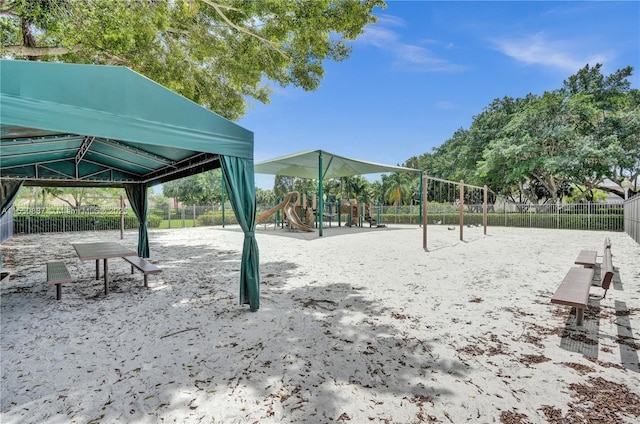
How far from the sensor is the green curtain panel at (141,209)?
7805 mm

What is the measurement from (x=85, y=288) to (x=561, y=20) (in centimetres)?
1502

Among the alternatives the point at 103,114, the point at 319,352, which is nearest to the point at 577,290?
the point at 319,352

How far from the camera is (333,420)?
1.94 meters

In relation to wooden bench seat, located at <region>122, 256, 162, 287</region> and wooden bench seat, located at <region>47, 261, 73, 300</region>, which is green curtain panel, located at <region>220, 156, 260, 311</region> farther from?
wooden bench seat, located at <region>47, 261, 73, 300</region>

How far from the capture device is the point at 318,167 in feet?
54.1

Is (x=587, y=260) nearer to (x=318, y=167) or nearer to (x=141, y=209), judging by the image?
(x=141, y=209)

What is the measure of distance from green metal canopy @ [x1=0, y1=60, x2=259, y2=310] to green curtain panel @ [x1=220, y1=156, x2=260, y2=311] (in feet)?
0.04

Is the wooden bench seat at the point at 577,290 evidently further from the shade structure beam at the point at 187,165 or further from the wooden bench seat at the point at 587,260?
the shade structure beam at the point at 187,165

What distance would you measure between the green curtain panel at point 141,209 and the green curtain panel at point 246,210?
5.08 meters

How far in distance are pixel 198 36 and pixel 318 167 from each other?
9.12 metres

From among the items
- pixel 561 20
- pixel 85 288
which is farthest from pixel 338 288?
pixel 561 20

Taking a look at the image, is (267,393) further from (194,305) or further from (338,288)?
(338,288)

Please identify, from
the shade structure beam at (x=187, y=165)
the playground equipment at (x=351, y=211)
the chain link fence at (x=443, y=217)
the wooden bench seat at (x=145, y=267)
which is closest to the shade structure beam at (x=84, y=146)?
the shade structure beam at (x=187, y=165)

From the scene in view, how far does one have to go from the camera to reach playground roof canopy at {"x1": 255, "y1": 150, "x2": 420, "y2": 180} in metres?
15.1
